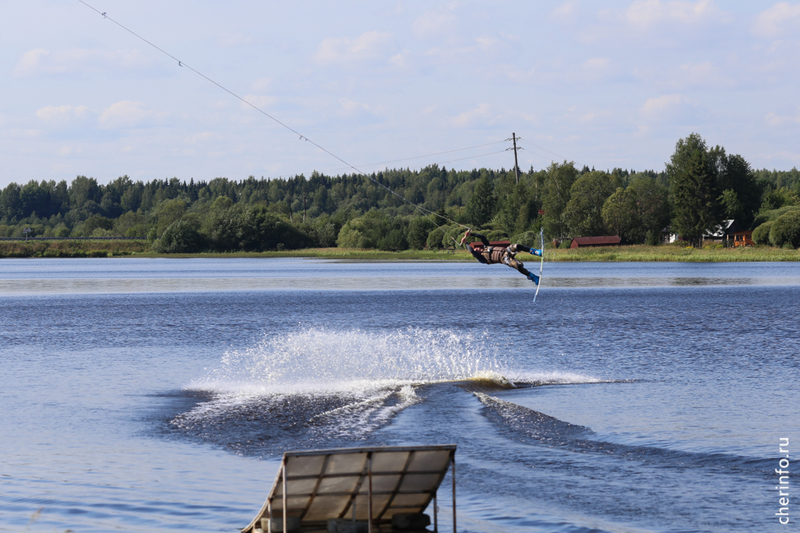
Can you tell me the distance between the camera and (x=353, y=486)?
8.92 m

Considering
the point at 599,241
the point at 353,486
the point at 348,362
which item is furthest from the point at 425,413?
the point at 599,241

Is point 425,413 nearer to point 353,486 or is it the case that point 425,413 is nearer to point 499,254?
point 499,254

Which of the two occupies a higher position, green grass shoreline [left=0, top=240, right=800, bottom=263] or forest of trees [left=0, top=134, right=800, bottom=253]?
forest of trees [left=0, top=134, right=800, bottom=253]

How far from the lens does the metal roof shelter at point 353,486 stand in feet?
28.0

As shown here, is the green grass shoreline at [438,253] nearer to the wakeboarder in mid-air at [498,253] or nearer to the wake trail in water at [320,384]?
the wake trail in water at [320,384]

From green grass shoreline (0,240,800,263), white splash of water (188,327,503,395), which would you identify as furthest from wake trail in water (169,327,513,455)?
green grass shoreline (0,240,800,263)

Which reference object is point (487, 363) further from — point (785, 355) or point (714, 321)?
point (714, 321)

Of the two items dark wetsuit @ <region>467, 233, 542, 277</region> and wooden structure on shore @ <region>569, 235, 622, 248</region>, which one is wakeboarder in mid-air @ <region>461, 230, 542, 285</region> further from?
wooden structure on shore @ <region>569, 235, 622, 248</region>

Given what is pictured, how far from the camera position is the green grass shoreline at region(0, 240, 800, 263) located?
113 metres

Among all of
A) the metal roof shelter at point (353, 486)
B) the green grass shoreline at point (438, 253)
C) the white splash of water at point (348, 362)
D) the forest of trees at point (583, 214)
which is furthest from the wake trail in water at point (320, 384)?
the green grass shoreline at point (438, 253)

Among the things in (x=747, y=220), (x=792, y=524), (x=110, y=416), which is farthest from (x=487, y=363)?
(x=747, y=220)

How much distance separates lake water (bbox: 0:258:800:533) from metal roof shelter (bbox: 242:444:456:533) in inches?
82.6

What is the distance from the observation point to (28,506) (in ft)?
40.0

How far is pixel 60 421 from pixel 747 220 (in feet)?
458
